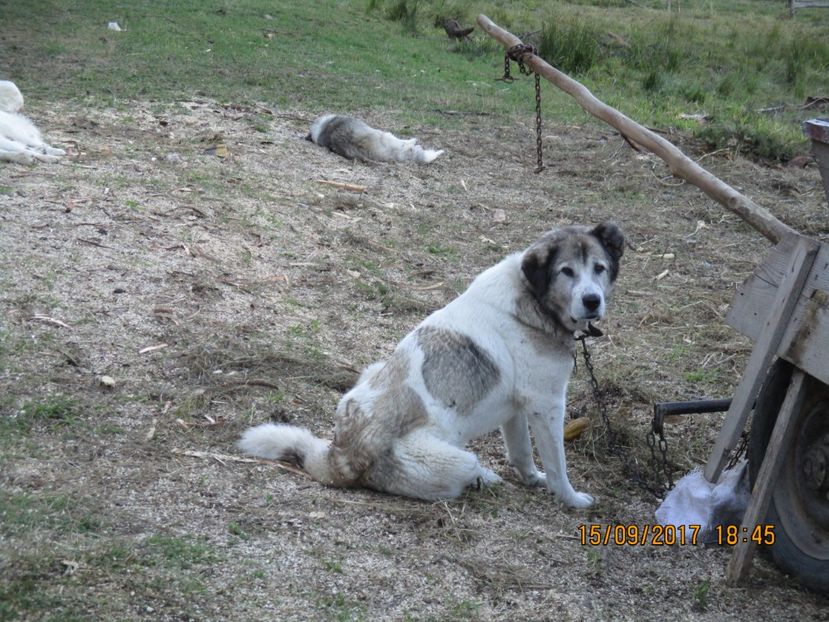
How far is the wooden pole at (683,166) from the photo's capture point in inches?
181

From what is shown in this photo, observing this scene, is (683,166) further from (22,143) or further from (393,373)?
(22,143)

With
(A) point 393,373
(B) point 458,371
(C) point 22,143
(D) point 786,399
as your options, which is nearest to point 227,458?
(A) point 393,373

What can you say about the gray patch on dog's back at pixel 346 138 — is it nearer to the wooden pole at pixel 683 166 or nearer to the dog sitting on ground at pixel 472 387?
the wooden pole at pixel 683 166

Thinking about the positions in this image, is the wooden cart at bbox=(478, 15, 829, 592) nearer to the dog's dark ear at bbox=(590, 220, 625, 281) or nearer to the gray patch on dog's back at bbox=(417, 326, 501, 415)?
the dog's dark ear at bbox=(590, 220, 625, 281)

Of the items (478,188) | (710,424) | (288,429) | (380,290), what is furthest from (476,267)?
(288,429)

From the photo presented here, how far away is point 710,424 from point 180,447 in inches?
135

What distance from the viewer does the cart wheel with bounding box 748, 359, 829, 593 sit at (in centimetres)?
441

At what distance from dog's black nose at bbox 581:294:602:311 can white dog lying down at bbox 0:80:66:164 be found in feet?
19.8

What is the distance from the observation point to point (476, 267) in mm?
8812

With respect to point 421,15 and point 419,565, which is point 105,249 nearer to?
point 419,565

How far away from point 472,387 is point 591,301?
0.78 meters

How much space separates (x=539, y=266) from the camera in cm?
513

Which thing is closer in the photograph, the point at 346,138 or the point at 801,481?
the point at 801,481

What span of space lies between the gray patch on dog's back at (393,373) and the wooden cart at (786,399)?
1.64m
